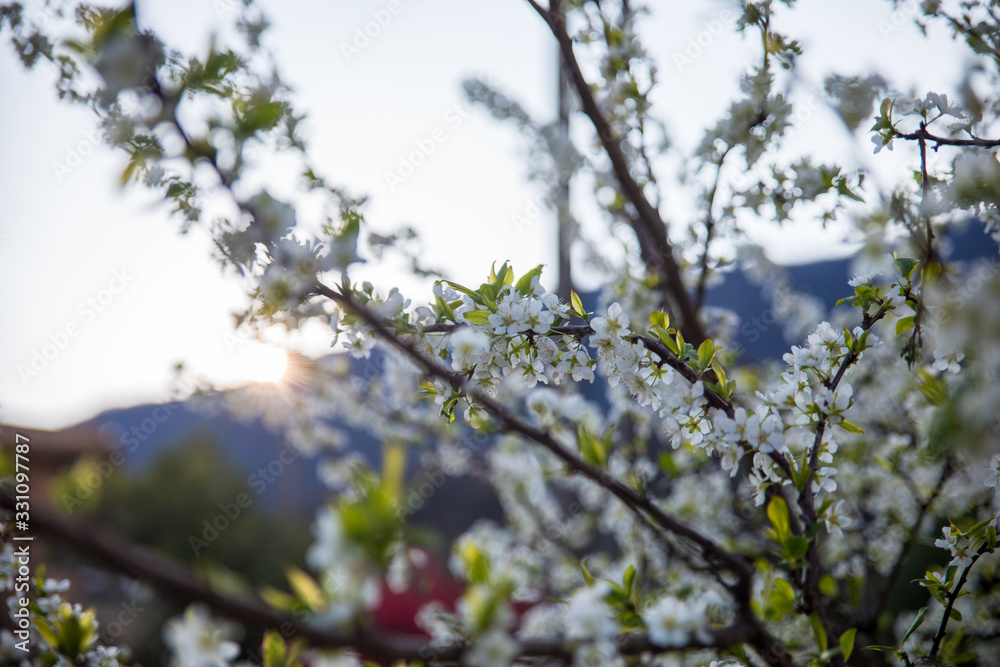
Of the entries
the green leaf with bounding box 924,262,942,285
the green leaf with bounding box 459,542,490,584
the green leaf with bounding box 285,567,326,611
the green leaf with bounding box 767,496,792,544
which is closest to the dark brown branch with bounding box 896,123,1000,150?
the green leaf with bounding box 924,262,942,285

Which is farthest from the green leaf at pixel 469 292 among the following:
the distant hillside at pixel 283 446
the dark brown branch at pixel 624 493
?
the distant hillside at pixel 283 446

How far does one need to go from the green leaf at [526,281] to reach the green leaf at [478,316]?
82 millimetres

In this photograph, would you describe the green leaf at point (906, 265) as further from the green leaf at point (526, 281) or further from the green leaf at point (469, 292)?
the green leaf at point (469, 292)

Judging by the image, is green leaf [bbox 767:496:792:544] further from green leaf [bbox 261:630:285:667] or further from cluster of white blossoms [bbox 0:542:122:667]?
cluster of white blossoms [bbox 0:542:122:667]

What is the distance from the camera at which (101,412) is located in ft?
38.3

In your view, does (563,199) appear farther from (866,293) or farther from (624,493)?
(624,493)

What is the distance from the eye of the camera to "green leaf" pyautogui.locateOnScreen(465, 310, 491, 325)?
1.11 m

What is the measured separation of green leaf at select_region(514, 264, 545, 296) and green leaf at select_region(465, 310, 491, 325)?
0.08 m

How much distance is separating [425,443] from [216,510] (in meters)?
7.84

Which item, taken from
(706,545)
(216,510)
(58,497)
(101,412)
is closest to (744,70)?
(706,545)

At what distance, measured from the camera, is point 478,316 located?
3.64 ft

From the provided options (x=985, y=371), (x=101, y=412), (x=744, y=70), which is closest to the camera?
(x=985, y=371)

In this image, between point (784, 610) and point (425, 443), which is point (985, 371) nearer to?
point (784, 610)

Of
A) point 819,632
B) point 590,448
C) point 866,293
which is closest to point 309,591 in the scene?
point 590,448
